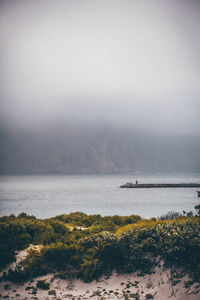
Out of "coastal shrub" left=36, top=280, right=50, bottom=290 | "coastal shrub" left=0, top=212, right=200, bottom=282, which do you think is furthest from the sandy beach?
"coastal shrub" left=0, top=212, right=200, bottom=282

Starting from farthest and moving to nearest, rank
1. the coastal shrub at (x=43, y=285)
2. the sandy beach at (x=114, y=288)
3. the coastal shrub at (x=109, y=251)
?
the coastal shrub at (x=109, y=251)
the coastal shrub at (x=43, y=285)
the sandy beach at (x=114, y=288)

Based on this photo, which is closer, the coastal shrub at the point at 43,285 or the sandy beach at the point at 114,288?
the sandy beach at the point at 114,288

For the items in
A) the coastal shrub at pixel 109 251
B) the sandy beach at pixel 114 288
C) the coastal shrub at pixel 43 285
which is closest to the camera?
the sandy beach at pixel 114 288

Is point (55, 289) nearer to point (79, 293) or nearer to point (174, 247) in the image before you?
point (79, 293)

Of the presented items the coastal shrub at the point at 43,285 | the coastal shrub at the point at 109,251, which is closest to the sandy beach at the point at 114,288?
the coastal shrub at the point at 43,285

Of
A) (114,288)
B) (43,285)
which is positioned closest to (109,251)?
(114,288)

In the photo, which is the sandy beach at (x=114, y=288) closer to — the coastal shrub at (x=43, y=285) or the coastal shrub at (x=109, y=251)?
the coastal shrub at (x=43, y=285)

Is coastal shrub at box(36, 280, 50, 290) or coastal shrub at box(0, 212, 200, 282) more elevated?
coastal shrub at box(0, 212, 200, 282)

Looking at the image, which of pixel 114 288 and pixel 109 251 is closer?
pixel 114 288

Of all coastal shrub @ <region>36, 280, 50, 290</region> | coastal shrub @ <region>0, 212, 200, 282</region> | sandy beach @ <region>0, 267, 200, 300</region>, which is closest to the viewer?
sandy beach @ <region>0, 267, 200, 300</region>

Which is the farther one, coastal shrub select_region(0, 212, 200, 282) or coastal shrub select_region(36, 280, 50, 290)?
coastal shrub select_region(0, 212, 200, 282)

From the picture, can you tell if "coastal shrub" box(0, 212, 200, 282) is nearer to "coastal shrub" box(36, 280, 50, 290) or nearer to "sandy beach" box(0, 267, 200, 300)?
"sandy beach" box(0, 267, 200, 300)

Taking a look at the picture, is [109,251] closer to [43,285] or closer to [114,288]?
[114,288]

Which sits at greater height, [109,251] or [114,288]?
[109,251]
